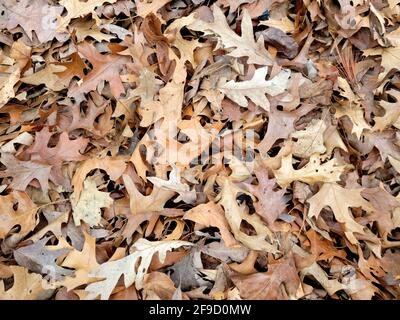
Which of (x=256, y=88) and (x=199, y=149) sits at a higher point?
(x=256, y=88)

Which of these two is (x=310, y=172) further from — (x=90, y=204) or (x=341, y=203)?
(x=90, y=204)

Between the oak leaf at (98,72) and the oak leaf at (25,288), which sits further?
the oak leaf at (98,72)

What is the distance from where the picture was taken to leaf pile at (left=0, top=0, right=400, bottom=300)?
1.72 meters

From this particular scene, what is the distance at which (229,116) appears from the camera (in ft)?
6.40

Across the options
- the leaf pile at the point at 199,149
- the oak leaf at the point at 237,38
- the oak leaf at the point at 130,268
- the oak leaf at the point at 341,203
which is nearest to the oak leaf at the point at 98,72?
the leaf pile at the point at 199,149

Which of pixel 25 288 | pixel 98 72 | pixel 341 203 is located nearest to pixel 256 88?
pixel 341 203

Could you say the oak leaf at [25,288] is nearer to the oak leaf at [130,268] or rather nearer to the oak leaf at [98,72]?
the oak leaf at [130,268]

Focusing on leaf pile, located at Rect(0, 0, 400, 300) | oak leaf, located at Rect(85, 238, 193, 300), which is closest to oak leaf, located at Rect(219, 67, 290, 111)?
leaf pile, located at Rect(0, 0, 400, 300)

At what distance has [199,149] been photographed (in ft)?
6.21

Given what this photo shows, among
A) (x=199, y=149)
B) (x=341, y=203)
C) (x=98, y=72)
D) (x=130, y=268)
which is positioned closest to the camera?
(x=130, y=268)

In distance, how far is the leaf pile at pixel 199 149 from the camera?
172cm

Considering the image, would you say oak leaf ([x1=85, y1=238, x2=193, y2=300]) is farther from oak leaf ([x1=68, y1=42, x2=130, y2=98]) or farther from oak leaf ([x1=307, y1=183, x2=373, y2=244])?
oak leaf ([x1=68, y1=42, x2=130, y2=98])
